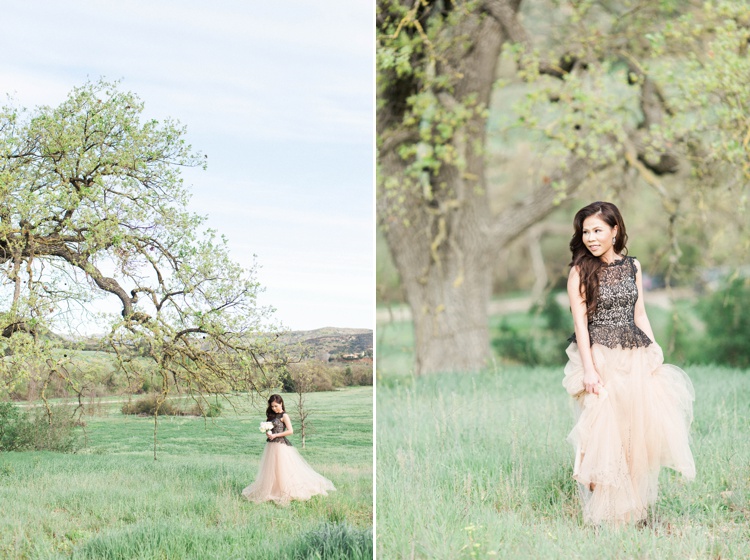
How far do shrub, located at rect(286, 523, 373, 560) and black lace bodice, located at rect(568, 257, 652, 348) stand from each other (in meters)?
1.75

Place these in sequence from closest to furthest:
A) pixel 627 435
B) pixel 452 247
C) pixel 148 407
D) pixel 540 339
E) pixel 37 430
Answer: pixel 627 435 → pixel 37 430 → pixel 148 407 → pixel 452 247 → pixel 540 339

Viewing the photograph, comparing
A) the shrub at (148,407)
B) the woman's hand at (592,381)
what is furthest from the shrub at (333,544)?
the woman's hand at (592,381)

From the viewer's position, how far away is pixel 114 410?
163 inches

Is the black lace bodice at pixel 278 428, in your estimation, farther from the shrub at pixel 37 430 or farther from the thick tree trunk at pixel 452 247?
the thick tree trunk at pixel 452 247

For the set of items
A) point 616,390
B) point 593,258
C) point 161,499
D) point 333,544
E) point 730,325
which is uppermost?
point 593,258

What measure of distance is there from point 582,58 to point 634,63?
46 cm

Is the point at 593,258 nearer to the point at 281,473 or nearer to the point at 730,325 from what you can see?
the point at 281,473

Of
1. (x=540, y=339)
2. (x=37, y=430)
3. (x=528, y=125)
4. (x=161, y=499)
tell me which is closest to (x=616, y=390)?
(x=161, y=499)

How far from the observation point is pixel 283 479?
4.32 meters

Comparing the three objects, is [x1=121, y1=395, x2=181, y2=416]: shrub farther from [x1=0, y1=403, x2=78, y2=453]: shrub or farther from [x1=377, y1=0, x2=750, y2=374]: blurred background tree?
[x1=377, y1=0, x2=750, y2=374]: blurred background tree

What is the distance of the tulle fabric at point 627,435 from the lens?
338 centimetres

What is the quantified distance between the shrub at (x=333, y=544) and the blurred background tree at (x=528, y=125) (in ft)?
10.1

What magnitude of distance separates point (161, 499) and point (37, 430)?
771 mm

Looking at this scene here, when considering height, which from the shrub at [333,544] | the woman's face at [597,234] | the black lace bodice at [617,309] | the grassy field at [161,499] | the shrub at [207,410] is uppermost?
the woman's face at [597,234]
